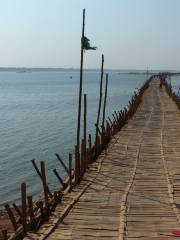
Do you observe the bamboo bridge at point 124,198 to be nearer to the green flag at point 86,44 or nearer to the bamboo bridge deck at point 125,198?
the bamboo bridge deck at point 125,198

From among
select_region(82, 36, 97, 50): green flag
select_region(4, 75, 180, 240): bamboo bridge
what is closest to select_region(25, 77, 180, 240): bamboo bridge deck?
select_region(4, 75, 180, 240): bamboo bridge

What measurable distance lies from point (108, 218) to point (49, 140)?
75.9 ft

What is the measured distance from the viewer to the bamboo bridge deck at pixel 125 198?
9875 mm

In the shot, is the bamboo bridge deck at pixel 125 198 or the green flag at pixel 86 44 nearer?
the bamboo bridge deck at pixel 125 198

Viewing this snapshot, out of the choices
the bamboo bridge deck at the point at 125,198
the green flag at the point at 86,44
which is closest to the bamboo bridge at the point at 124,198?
the bamboo bridge deck at the point at 125,198

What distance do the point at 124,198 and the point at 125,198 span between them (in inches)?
1.0

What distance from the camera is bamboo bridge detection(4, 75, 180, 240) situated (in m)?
9.86

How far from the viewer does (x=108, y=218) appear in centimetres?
1067

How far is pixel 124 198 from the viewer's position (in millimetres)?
12188

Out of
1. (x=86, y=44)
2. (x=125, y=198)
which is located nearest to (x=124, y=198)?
(x=125, y=198)

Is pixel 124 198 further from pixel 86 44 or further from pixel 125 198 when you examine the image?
pixel 86 44

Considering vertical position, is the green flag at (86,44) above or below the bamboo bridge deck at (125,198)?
above

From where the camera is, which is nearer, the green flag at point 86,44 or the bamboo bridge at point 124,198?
the bamboo bridge at point 124,198

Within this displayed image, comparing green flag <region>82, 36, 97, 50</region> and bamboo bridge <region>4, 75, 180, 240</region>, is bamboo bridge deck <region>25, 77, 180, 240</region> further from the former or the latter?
green flag <region>82, 36, 97, 50</region>
